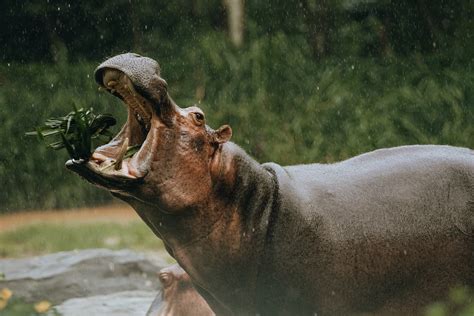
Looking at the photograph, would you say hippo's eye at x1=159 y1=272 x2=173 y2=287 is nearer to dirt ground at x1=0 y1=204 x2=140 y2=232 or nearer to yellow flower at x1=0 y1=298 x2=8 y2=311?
yellow flower at x1=0 y1=298 x2=8 y2=311

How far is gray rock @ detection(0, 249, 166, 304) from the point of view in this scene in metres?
6.43

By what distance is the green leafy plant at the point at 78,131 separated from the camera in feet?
10.3

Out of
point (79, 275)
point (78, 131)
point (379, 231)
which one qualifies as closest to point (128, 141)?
point (78, 131)

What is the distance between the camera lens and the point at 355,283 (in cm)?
349

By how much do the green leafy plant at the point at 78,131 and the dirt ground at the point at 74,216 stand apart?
858cm

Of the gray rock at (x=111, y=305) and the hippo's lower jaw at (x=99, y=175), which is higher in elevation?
the hippo's lower jaw at (x=99, y=175)

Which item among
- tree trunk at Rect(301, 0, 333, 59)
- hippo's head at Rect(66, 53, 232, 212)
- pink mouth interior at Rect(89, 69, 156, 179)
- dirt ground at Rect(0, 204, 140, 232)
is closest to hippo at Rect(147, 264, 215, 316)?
hippo's head at Rect(66, 53, 232, 212)

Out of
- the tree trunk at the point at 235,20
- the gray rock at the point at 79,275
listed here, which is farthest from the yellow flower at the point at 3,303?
the tree trunk at the point at 235,20

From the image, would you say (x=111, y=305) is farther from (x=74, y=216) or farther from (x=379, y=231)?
(x=74, y=216)

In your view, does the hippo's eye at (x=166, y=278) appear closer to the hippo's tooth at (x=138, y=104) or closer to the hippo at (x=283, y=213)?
the hippo at (x=283, y=213)

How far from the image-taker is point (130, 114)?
126 inches

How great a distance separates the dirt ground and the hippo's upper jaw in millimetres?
8748

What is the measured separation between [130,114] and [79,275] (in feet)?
11.4

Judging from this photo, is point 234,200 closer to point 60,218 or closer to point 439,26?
point 60,218
